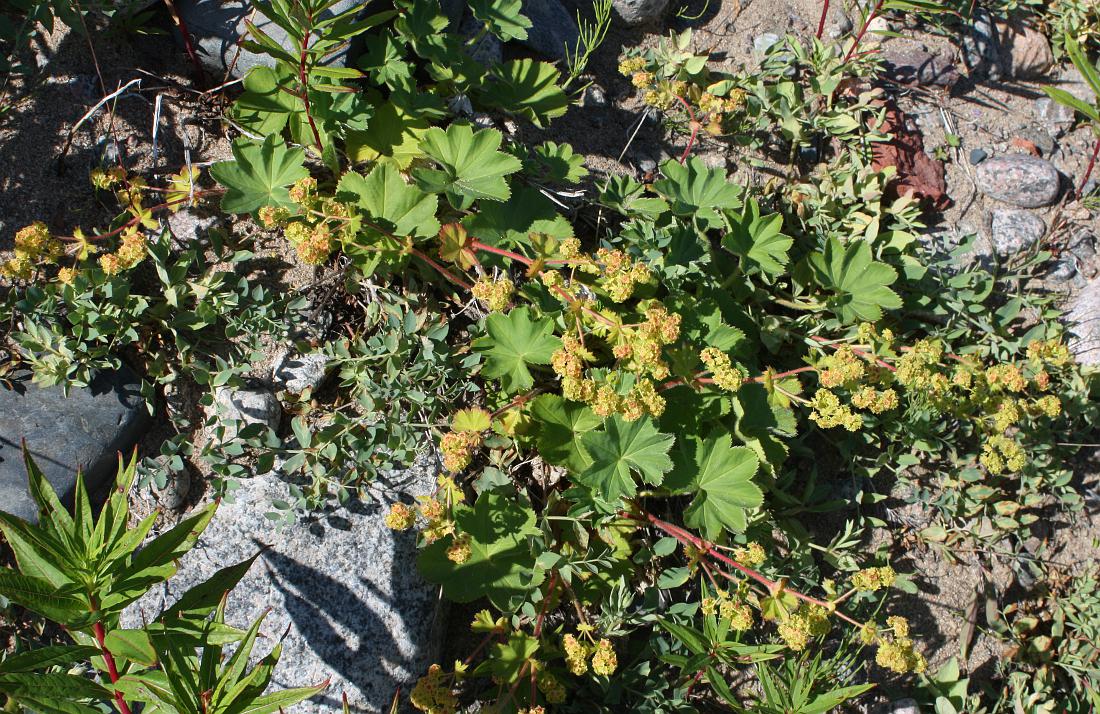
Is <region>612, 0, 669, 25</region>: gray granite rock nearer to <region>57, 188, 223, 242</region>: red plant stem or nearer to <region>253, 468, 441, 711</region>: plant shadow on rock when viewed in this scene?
<region>57, 188, 223, 242</region>: red plant stem

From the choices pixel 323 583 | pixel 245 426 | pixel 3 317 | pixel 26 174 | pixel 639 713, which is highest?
pixel 26 174

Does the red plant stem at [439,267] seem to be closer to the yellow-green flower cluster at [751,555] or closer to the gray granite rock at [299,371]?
the gray granite rock at [299,371]

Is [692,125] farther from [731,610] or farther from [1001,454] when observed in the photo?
[731,610]

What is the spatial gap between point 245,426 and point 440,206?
1287 millimetres

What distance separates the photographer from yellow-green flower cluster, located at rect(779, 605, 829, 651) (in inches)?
112

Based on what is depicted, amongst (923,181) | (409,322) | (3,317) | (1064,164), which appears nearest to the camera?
(3,317)

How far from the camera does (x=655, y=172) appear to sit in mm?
4273

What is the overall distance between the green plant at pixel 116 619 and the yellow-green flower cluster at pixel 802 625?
5.45 feet

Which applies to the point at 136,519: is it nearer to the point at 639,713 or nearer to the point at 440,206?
the point at 440,206

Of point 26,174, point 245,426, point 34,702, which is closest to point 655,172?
point 245,426

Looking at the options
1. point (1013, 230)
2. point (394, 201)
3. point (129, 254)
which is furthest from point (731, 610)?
point (1013, 230)

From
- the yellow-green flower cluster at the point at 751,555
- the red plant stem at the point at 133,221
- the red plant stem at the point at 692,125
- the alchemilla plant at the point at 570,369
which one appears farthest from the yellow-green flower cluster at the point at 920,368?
the red plant stem at the point at 133,221

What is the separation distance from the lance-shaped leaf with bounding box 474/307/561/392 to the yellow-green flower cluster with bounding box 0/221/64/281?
5.49 feet

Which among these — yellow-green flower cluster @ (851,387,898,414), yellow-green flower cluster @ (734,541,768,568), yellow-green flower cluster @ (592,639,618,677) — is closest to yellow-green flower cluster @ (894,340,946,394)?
yellow-green flower cluster @ (851,387,898,414)
